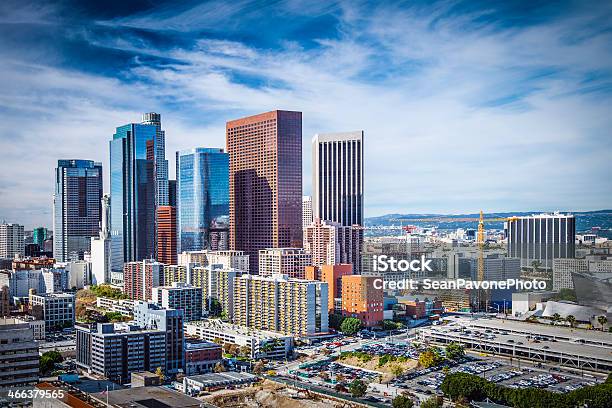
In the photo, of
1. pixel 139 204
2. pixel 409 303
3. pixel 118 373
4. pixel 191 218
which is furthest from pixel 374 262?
pixel 139 204

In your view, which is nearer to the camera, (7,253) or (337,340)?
(337,340)

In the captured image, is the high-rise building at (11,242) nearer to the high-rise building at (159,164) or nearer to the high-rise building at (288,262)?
the high-rise building at (159,164)

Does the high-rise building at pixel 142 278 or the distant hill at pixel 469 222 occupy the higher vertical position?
the distant hill at pixel 469 222

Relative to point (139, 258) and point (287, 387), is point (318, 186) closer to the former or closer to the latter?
point (139, 258)

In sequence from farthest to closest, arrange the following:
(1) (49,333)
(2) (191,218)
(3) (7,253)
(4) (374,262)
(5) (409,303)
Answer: (3) (7,253)
(2) (191,218)
(4) (374,262)
(5) (409,303)
(1) (49,333)

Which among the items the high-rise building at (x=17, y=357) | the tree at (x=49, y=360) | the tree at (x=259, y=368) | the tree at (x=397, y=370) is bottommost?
the tree at (x=259, y=368)

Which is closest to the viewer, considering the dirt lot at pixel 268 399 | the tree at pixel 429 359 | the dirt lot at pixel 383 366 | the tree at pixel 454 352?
the dirt lot at pixel 268 399

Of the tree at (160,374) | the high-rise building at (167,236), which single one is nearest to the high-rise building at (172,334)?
the tree at (160,374)

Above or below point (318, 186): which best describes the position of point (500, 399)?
below
